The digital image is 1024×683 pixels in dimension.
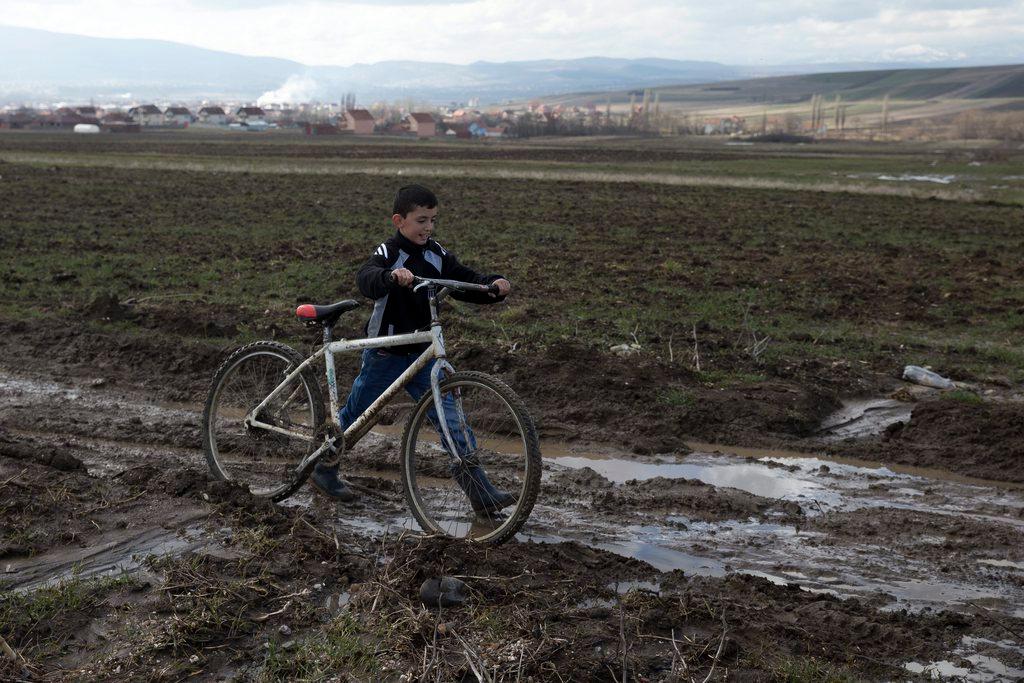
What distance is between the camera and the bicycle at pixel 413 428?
5547 mm

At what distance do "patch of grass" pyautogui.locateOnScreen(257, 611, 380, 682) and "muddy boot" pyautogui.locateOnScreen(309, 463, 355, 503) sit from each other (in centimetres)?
202

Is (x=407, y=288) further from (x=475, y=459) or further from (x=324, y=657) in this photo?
(x=324, y=657)

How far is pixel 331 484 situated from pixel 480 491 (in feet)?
3.87

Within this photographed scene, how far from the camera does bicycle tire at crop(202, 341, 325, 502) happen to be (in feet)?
20.9

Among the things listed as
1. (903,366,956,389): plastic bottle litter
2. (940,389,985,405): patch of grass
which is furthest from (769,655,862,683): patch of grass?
(903,366,956,389): plastic bottle litter

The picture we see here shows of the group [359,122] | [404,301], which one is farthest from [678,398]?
[359,122]

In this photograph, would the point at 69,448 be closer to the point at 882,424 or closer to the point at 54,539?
the point at 54,539

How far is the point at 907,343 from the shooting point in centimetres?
1134

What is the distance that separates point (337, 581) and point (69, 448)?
3468 millimetres

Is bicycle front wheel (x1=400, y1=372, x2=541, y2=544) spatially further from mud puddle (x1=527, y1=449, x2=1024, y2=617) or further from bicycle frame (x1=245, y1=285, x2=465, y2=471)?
mud puddle (x1=527, y1=449, x2=1024, y2=617)

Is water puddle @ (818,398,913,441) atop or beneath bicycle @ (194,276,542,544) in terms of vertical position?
beneath

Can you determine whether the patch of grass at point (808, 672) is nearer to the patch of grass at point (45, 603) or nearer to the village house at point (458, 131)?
the patch of grass at point (45, 603)

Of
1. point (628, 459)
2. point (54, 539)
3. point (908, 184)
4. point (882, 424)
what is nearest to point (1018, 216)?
point (908, 184)

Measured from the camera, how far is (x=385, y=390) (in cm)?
605
